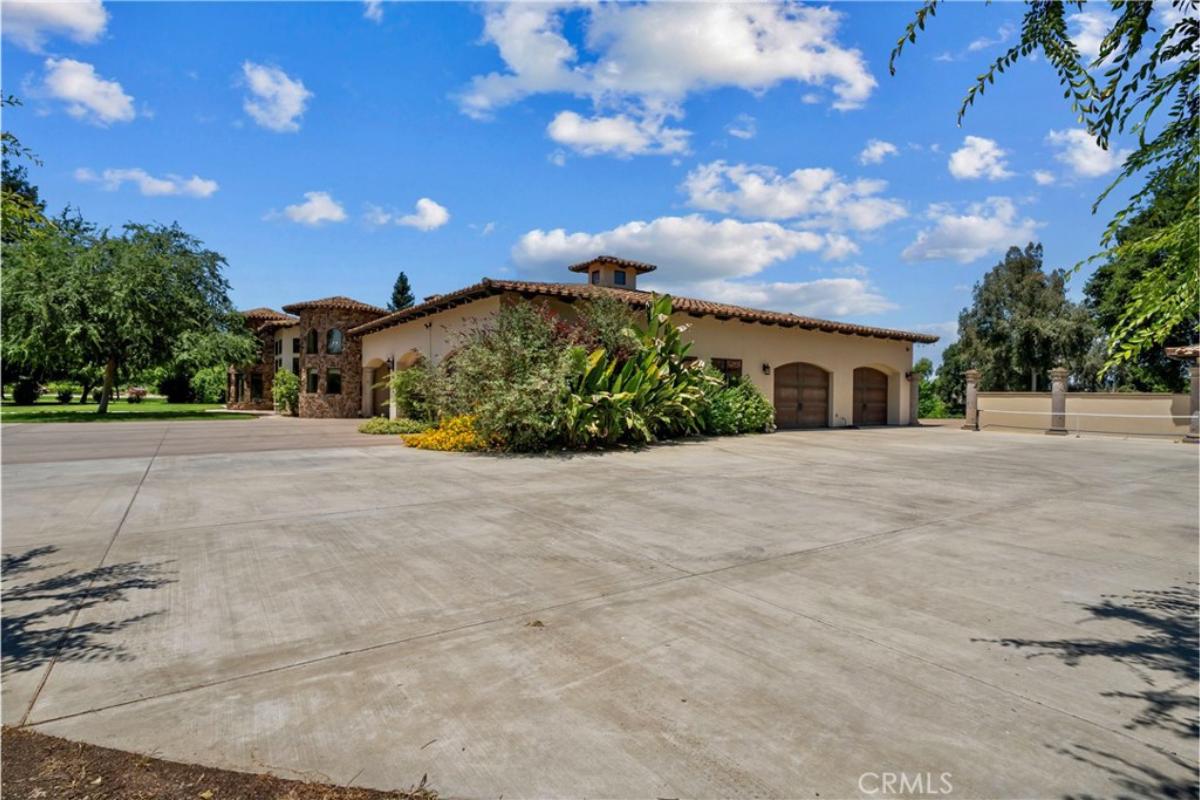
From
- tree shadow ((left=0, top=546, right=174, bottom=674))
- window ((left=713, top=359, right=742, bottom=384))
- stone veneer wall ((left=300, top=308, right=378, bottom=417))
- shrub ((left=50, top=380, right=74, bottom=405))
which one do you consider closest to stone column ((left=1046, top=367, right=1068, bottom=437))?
window ((left=713, top=359, right=742, bottom=384))

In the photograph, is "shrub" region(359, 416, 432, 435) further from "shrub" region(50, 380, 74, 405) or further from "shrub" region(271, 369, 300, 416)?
"shrub" region(50, 380, 74, 405)

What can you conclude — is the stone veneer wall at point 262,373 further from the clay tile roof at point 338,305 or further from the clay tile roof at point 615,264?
the clay tile roof at point 615,264

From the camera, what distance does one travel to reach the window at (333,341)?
29781 millimetres

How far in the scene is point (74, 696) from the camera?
296cm

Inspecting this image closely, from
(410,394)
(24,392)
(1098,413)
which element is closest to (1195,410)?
(1098,413)

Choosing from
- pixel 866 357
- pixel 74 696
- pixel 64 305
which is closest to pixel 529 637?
pixel 74 696

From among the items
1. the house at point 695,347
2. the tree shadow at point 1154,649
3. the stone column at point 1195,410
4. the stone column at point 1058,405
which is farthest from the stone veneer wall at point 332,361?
the stone column at point 1195,410

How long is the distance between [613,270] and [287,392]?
19.5 m

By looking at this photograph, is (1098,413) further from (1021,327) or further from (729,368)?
(1021,327)

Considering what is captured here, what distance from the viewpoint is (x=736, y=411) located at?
59.8 feet

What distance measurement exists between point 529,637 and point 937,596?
297cm

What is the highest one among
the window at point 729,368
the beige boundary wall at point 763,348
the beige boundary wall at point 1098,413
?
Result: the beige boundary wall at point 763,348

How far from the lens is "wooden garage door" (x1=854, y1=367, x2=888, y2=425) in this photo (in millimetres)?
24344
